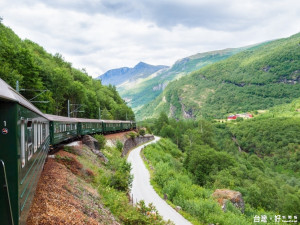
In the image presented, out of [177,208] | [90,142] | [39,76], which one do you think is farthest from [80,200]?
[39,76]

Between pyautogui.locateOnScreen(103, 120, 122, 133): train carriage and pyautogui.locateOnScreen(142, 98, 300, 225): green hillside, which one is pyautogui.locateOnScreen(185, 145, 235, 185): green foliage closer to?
pyautogui.locateOnScreen(142, 98, 300, 225): green hillside

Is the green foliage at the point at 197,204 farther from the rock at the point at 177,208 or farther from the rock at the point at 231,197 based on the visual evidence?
the rock at the point at 231,197

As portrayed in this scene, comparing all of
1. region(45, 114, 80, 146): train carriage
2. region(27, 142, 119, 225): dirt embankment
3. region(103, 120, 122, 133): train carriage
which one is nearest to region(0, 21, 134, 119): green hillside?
region(45, 114, 80, 146): train carriage

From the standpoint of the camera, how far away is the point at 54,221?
27.1 feet

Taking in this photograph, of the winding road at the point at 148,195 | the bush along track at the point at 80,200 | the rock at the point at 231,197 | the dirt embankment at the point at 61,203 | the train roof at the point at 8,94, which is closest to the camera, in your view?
the train roof at the point at 8,94

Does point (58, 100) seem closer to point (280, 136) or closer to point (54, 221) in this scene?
point (54, 221)

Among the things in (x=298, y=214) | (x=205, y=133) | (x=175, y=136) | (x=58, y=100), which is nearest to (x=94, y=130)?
(x=58, y=100)

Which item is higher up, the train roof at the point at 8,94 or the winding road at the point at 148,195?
the train roof at the point at 8,94

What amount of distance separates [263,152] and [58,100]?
333 ft

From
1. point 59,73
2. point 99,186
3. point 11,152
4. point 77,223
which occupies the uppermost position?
point 59,73

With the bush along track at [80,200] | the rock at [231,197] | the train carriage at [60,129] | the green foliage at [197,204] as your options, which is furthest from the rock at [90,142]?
the rock at [231,197]

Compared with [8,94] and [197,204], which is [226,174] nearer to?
[197,204]

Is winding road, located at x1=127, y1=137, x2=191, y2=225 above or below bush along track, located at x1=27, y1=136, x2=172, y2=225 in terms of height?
below

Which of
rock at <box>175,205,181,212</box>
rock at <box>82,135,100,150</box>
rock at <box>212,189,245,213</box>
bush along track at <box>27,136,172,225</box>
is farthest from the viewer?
rock at <box>82,135,100,150</box>
